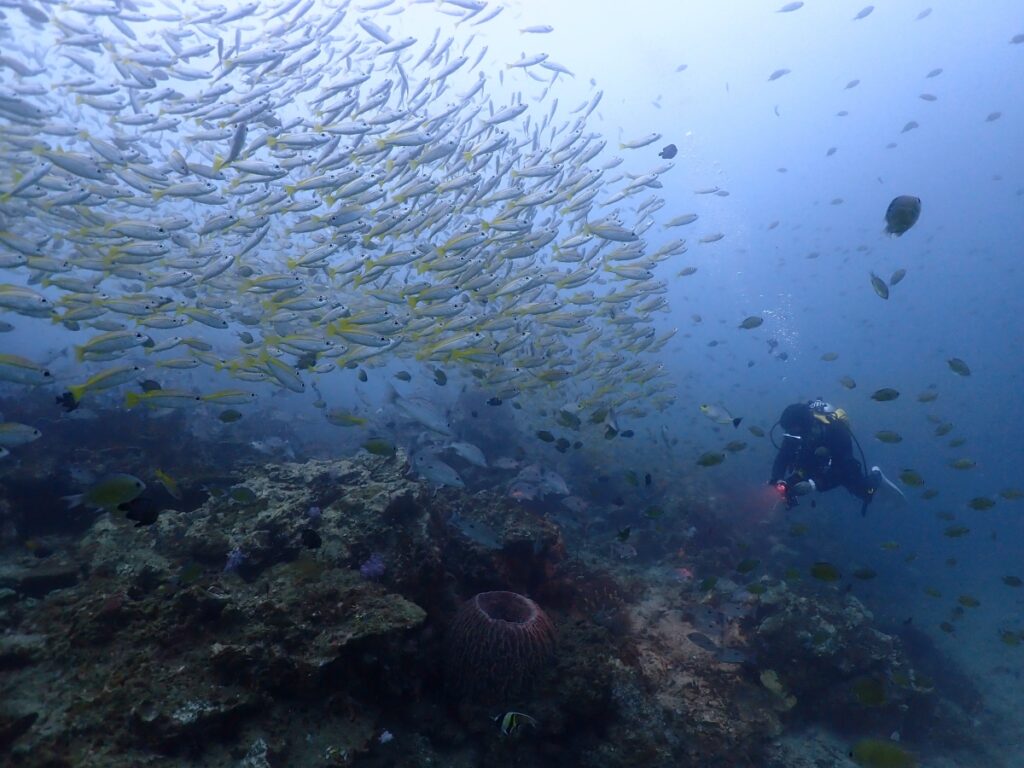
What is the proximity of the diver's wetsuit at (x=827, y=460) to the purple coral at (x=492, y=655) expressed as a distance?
7.96 m

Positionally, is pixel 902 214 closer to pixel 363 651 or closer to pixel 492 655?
pixel 492 655

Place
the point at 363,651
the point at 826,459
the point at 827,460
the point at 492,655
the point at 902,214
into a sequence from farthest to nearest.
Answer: the point at 827,460 → the point at 826,459 → the point at 902,214 → the point at 492,655 → the point at 363,651

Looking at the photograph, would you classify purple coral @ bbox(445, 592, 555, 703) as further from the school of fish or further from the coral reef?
the school of fish

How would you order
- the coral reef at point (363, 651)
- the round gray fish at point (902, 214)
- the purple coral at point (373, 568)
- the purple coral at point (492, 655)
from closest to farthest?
the coral reef at point (363, 651)
the purple coral at point (492, 655)
the purple coral at point (373, 568)
the round gray fish at point (902, 214)

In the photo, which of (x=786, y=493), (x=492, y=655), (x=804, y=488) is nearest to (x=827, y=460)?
(x=786, y=493)

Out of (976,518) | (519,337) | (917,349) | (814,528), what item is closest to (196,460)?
(519,337)

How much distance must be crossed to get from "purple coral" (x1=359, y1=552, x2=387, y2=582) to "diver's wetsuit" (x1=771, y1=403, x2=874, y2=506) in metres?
8.93

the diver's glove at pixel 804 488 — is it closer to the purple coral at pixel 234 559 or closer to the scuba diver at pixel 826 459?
the scuba diver at pixel 826 459

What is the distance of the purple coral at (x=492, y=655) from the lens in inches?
187

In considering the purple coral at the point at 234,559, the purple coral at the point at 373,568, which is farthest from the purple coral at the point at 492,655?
the purple coral at the point at 234,559

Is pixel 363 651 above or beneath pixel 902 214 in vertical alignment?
beneath

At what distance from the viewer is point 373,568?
16.8ft

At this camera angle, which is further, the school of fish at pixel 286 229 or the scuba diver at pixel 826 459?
the scuba diver at pixel 826 459

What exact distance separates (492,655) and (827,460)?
920 cm
